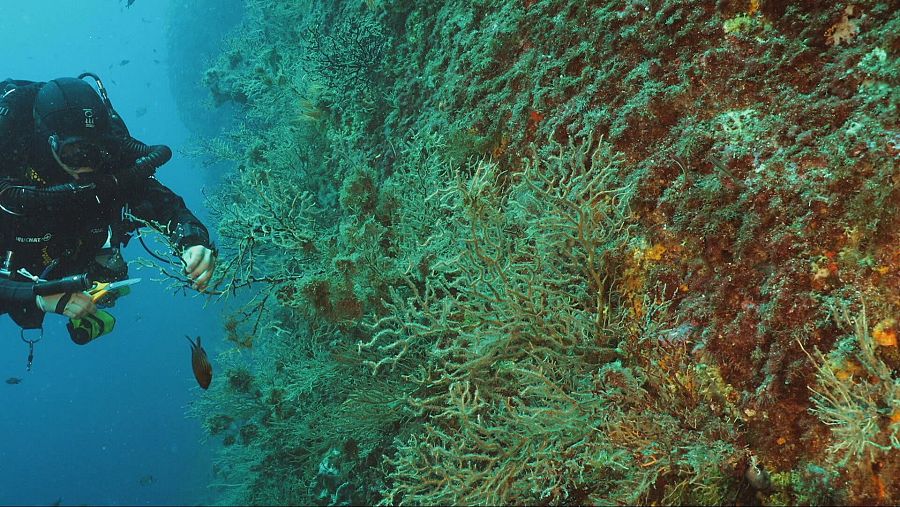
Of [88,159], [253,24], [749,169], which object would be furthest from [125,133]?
[253,24]

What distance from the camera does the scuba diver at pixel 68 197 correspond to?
3.85 meters

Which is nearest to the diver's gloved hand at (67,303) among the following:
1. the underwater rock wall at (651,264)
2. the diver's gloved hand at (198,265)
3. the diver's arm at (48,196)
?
the diver's arm at (48,196)

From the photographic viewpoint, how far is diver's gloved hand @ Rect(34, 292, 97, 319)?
12.4 feet

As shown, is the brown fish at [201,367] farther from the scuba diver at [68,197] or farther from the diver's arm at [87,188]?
the diver's arm at [87,188]

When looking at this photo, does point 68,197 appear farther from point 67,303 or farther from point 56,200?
point 67,303

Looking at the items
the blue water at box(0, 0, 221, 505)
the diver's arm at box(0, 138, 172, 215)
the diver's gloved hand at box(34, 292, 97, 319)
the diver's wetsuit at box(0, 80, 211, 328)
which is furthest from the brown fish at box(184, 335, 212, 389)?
the blue water at box(0, 0, 221, 505)

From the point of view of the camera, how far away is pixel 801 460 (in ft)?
6.39

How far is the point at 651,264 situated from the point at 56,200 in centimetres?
464

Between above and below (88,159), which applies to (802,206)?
below

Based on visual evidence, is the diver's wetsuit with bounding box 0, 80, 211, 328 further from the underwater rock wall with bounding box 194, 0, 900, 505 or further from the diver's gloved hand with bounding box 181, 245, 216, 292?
the underwater rock wall with bounding box 194, 0, 900, 505

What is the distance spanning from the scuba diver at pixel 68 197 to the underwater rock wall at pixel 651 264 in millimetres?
1057

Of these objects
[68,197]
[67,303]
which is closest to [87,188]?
[68,197]

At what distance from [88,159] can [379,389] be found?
3.14 meters

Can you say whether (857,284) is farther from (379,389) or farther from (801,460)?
(379,389)
